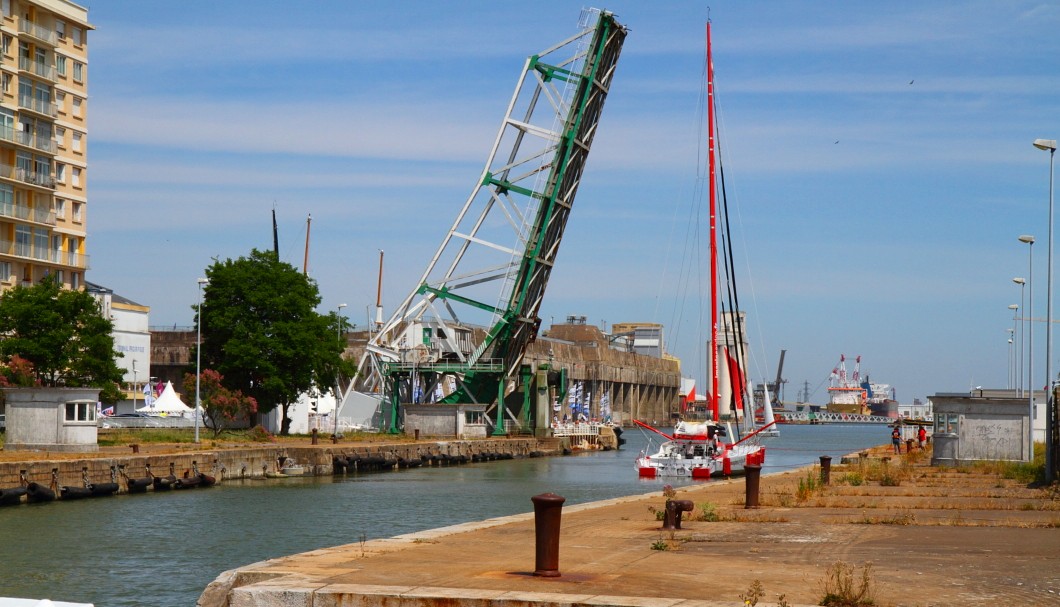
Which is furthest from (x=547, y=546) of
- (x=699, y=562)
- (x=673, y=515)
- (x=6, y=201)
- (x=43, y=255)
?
(x=43, y=255)

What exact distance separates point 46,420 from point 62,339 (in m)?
11.3

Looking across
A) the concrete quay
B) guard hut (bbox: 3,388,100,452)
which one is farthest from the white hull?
the concrete quay

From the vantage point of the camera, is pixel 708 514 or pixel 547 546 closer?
pixel 547 546

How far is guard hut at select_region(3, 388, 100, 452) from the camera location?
3600cm

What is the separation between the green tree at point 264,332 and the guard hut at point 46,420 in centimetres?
1733

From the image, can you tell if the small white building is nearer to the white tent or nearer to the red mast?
the white tent

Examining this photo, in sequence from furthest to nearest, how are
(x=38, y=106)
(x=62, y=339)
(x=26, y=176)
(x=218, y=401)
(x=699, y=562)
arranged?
(x=38, y=106), (x=26, y=176), (x=218, y=401), (x=62, y=339), (x=699, y=562)

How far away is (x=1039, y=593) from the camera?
35.0ft

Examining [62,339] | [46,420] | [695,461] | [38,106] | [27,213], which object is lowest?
[695,461]

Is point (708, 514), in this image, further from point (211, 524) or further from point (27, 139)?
point (27, 139)

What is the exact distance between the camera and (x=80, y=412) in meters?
37.1

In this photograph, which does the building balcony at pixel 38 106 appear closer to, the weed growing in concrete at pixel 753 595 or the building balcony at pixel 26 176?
the building balcony at pixel 26 176

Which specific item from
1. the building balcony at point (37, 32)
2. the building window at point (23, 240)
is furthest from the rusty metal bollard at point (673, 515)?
the building balcony at point (37, 32)

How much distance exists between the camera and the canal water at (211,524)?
1833 centimetres
